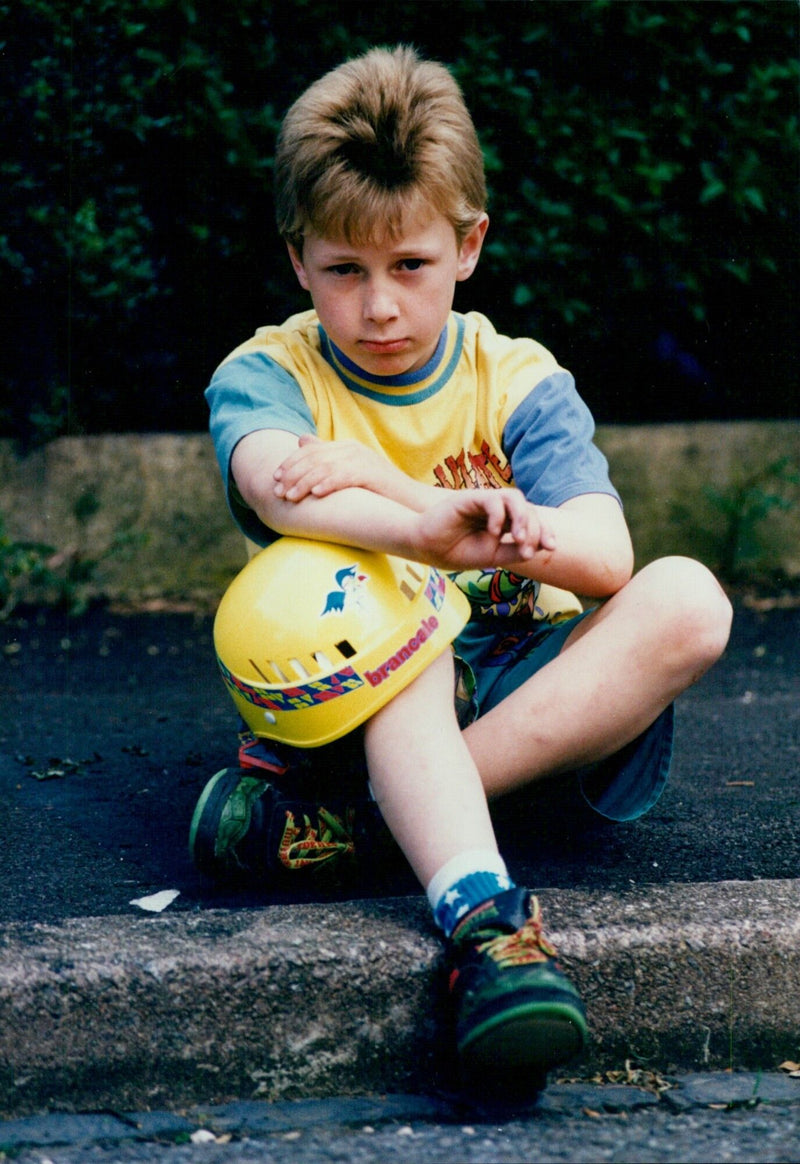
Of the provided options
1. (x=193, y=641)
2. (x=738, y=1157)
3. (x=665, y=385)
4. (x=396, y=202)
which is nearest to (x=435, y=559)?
(x=396, y=202)

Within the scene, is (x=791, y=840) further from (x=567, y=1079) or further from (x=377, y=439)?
(x=377, y=439)

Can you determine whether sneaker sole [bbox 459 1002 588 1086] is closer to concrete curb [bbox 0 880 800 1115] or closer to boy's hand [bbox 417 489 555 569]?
concrete curb [bbox 0 880 800 1115]

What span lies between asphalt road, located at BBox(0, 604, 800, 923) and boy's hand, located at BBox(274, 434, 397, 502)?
1.98ft

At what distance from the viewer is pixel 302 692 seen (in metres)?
1.93

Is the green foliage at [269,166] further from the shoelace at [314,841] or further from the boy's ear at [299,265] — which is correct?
the shoelace at [314,841]

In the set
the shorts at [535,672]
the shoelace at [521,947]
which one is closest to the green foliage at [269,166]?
Answer: the shorts at [535,672]

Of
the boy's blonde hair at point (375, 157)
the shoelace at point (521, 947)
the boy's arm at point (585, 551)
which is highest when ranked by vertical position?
the boy's blonde hair at point (375, 157)

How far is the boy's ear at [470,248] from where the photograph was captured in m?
2.31

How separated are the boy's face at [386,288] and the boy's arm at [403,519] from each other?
213 mm

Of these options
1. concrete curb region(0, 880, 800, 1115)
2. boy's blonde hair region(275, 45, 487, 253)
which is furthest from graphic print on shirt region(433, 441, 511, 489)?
concrete curb region(0, 880, 800, 1115)

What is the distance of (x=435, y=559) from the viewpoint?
1.87 m

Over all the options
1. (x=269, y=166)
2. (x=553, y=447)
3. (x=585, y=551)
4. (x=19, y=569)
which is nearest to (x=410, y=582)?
(x=585, y=551)

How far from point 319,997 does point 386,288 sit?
1060 mm

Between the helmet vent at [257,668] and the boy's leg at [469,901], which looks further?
the helmet vent at [257,668]
